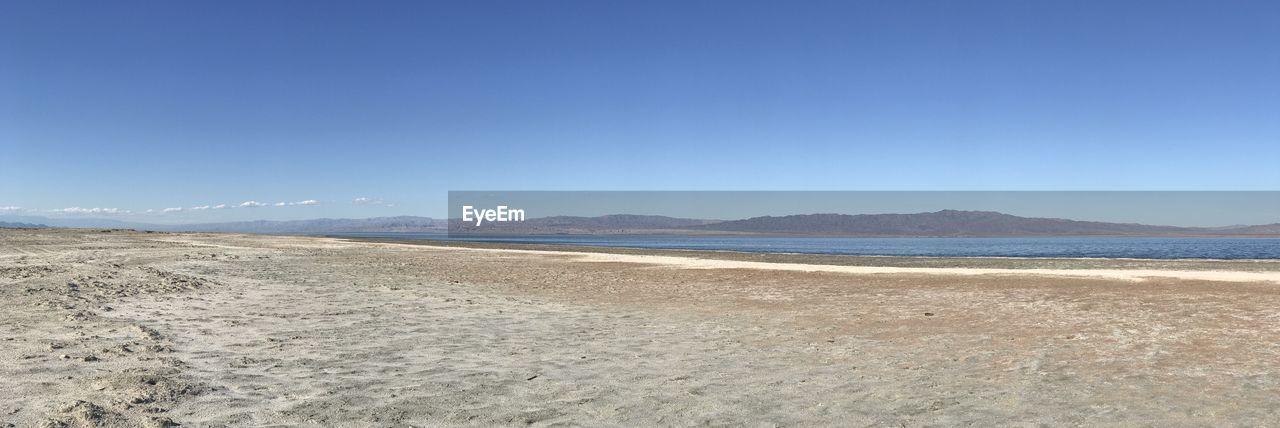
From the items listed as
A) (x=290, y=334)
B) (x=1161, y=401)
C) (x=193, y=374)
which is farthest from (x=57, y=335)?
(x=1161, y=401)

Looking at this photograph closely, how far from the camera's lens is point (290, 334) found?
9.20m

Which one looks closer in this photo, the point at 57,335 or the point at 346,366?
the point at 346,366

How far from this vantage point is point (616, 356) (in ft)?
27.1

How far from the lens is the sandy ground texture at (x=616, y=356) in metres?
5.68

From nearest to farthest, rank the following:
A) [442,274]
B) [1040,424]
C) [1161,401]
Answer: [1040,424] → [1161,401] → [442,274]

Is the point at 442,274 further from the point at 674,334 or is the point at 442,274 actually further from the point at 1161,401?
the point at 1161,401

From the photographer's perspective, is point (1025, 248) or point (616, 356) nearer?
point (616, 356)

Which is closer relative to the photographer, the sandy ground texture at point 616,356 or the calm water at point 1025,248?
the sandy ground texture at point 616,356

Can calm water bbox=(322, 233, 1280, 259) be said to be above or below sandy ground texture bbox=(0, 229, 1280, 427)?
below

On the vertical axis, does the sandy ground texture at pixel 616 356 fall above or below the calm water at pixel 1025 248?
above

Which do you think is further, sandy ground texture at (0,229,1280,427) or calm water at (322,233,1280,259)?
calm water at (322,233,1280,259)

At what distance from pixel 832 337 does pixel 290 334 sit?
732 centimetres

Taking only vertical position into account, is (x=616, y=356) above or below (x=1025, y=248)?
above

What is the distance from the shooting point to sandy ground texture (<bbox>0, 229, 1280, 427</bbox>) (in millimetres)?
5680
